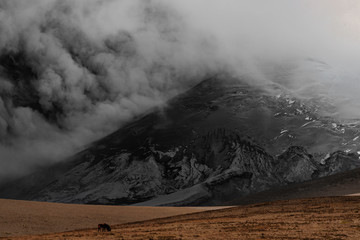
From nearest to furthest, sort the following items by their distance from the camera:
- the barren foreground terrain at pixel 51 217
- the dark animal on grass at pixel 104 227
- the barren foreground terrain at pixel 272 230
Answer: the barren foreground terrain at pixel 272 230 → the dark animal on grass at pixel 104 227 → the barren foreground terrain at pixel 51 217

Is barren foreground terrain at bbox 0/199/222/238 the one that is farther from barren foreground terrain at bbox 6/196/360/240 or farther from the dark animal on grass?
barren foreground terrain at bbox 6/196/360/240

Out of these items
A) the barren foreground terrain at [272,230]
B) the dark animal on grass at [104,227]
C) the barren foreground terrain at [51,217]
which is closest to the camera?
the barren foreground terrain at [272,230]

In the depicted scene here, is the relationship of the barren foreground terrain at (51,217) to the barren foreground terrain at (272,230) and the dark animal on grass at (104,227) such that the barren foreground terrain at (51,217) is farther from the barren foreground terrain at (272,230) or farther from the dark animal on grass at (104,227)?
the barren foreground terrain at (272,230)

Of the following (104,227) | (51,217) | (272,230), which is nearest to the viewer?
(272,230)

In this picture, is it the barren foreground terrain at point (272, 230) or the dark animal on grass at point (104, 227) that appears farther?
the dark animal on grass at point (104, 227)

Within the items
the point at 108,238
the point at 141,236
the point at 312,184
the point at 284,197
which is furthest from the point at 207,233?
the point at 312,184

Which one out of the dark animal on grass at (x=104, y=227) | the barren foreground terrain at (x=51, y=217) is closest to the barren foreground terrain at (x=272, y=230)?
the dark animal on grass at (x=104, y=227)

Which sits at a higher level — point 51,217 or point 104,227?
point 51,217

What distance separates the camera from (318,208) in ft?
178

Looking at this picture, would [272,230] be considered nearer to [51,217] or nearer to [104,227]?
[104,227]

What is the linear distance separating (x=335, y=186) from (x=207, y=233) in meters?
102

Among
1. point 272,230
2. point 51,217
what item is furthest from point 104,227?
point 51,217

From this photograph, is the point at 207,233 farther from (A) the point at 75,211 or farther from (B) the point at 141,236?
(A) the point at 75,211

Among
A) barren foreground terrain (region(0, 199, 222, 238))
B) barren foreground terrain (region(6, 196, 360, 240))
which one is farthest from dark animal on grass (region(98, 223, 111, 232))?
barren foreground terrain (region(0, 199, 222, 238))
